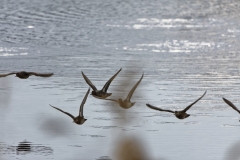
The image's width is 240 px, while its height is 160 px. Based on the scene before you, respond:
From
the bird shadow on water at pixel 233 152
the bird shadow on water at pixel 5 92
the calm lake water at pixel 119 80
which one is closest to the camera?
the bird shadow on water at pixel 233 152

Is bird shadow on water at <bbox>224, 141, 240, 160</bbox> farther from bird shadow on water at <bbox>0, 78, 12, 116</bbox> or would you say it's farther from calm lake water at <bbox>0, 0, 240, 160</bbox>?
bird shadow on water at <bbox>0, 78, 12, 116</bbox>

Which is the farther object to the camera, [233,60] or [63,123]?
[233,60]

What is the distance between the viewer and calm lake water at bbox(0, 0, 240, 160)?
233 inches

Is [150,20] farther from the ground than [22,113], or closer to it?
closer to it

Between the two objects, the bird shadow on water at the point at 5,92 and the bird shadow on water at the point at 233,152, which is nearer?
the bird shadow on water at the point at 233,152

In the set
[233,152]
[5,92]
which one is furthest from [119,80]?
[233,152]

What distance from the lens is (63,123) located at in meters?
6.79

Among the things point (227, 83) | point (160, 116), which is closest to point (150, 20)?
point (227, 83)

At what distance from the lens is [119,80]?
27.7 feet

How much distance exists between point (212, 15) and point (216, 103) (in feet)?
22.5

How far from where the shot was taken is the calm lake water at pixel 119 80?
593 cm

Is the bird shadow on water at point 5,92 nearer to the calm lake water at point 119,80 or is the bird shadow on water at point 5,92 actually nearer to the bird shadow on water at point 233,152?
the calm lake water at point 119,80

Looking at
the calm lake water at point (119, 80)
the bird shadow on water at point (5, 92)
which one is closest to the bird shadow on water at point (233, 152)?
the calm lake water at point (119, 80)

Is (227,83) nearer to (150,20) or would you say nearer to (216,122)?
(216,122)
